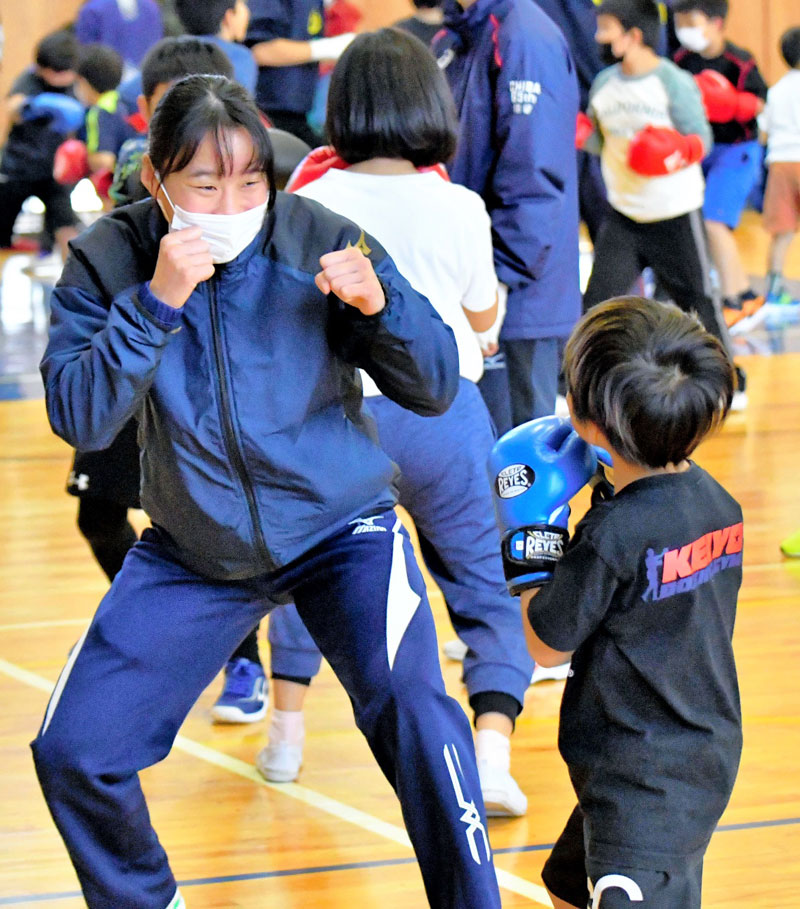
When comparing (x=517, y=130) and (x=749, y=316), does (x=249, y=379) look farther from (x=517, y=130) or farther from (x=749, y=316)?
(x=749, y=316)

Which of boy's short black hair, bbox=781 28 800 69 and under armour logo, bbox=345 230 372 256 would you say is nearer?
under armour logo, bbox=345 230 372 256

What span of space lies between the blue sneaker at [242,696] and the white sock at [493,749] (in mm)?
700

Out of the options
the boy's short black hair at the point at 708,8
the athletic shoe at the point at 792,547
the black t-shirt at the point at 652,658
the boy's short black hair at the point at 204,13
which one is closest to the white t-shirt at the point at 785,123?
the boy's short black hair at the point at 708,8

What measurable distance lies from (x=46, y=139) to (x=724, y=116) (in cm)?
459

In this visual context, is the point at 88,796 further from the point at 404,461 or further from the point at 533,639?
the point at 404,461

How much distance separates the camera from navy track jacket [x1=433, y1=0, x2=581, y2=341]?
10.7ft

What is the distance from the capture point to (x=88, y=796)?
6.70 feet

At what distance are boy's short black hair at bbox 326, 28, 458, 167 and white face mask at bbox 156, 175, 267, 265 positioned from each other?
68 cm

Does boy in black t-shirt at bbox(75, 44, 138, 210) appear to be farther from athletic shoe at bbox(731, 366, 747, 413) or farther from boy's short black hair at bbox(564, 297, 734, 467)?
boy's short black hair at bbox(564, 297, 734, 467)

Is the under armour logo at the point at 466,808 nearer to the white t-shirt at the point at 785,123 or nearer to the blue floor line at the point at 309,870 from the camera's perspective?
the blue floor line at the point at 309,870

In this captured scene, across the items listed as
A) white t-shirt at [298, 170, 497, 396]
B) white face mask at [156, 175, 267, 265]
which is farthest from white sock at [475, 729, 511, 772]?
white face mask at [156, 175, 267, 265]

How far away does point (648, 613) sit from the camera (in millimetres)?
1831

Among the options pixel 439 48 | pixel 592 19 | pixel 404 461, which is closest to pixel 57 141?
pixel 592 19

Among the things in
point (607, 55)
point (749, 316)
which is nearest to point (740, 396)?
point (607, 55)
